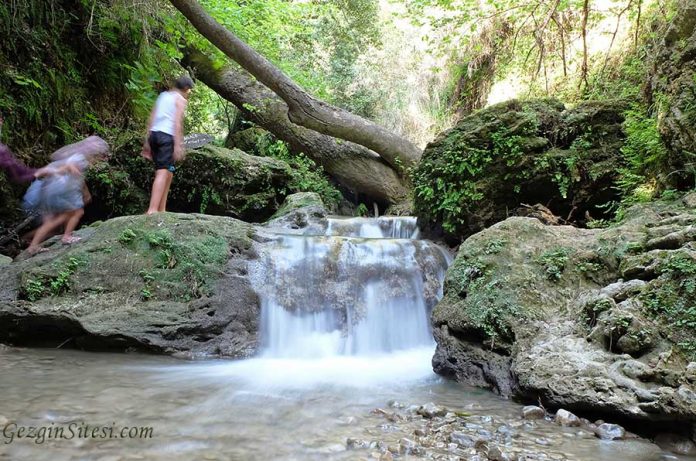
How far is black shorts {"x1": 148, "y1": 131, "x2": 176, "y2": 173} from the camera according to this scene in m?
6.18

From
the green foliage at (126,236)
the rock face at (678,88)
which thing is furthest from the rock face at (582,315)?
the green foliage at (126,236)

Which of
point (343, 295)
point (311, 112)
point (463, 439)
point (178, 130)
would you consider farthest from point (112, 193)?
point (463, 439)

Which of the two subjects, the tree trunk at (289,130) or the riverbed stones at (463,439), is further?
the tree trunk at (289,130)

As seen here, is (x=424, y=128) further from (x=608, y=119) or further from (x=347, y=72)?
(x=608, y=119)

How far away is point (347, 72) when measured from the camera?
1532cm

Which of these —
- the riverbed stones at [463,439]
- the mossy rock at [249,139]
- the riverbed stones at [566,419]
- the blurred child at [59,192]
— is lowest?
the riverbed stones at [463,439]

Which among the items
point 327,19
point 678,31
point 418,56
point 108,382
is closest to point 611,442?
point 108,382

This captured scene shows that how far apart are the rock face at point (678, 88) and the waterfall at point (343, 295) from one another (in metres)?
3.08

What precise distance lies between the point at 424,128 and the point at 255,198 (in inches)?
253

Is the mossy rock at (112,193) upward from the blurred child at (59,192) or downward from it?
upward

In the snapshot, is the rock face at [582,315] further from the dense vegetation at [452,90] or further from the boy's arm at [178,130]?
the boy's arm at [178,130]

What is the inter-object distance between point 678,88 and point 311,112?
276 inches

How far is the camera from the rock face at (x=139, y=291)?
Result: 4.88 m

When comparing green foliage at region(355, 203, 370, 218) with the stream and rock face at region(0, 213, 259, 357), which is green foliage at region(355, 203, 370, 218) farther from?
rock face at region(0, 213, 259, 357)
